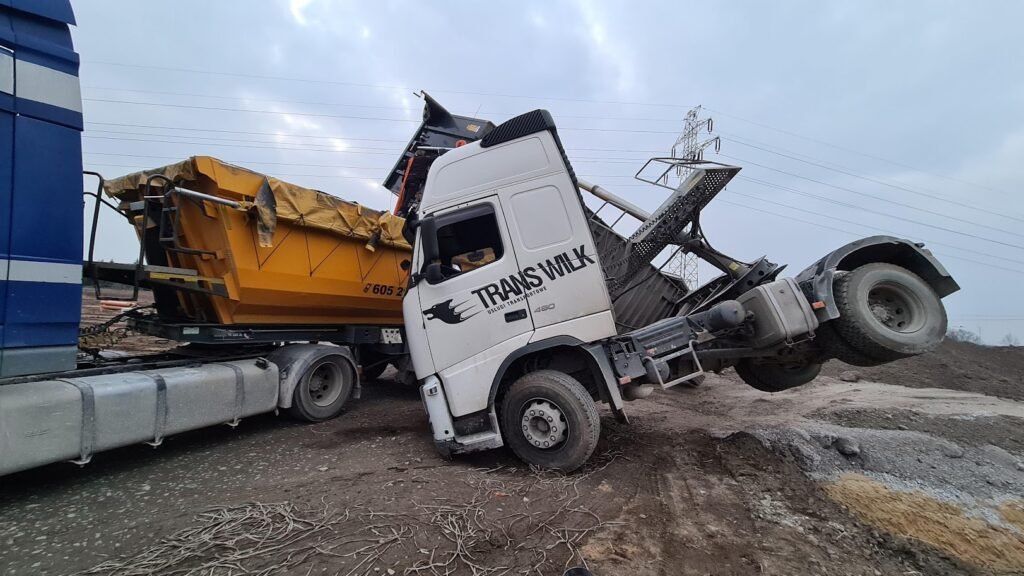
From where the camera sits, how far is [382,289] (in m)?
7.04

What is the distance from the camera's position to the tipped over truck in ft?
11.7

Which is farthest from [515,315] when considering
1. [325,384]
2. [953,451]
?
[953,451]

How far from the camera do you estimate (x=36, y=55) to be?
3.50 metres

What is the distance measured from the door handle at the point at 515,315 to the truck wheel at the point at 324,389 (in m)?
3.20

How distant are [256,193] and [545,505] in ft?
16.0

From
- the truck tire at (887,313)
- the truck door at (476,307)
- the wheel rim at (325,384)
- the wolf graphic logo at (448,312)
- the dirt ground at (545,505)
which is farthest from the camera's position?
the wheel rim at (325,384)

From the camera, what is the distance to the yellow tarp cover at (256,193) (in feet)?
16.5

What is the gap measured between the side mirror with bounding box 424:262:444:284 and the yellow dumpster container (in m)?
2.41

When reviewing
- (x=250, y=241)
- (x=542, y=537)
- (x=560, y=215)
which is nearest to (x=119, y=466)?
(x=250, y=241)

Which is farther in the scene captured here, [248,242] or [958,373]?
[958,373]

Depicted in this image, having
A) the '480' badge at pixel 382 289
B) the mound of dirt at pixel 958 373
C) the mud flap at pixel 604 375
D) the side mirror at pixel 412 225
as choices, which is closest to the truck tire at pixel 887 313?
the mud flap at pixel 604 375

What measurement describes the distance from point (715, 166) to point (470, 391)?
3574 mm

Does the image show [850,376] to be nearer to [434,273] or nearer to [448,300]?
[448,300]

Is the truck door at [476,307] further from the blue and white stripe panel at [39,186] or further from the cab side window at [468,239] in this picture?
the blue and white stripe panel at [39,186]
